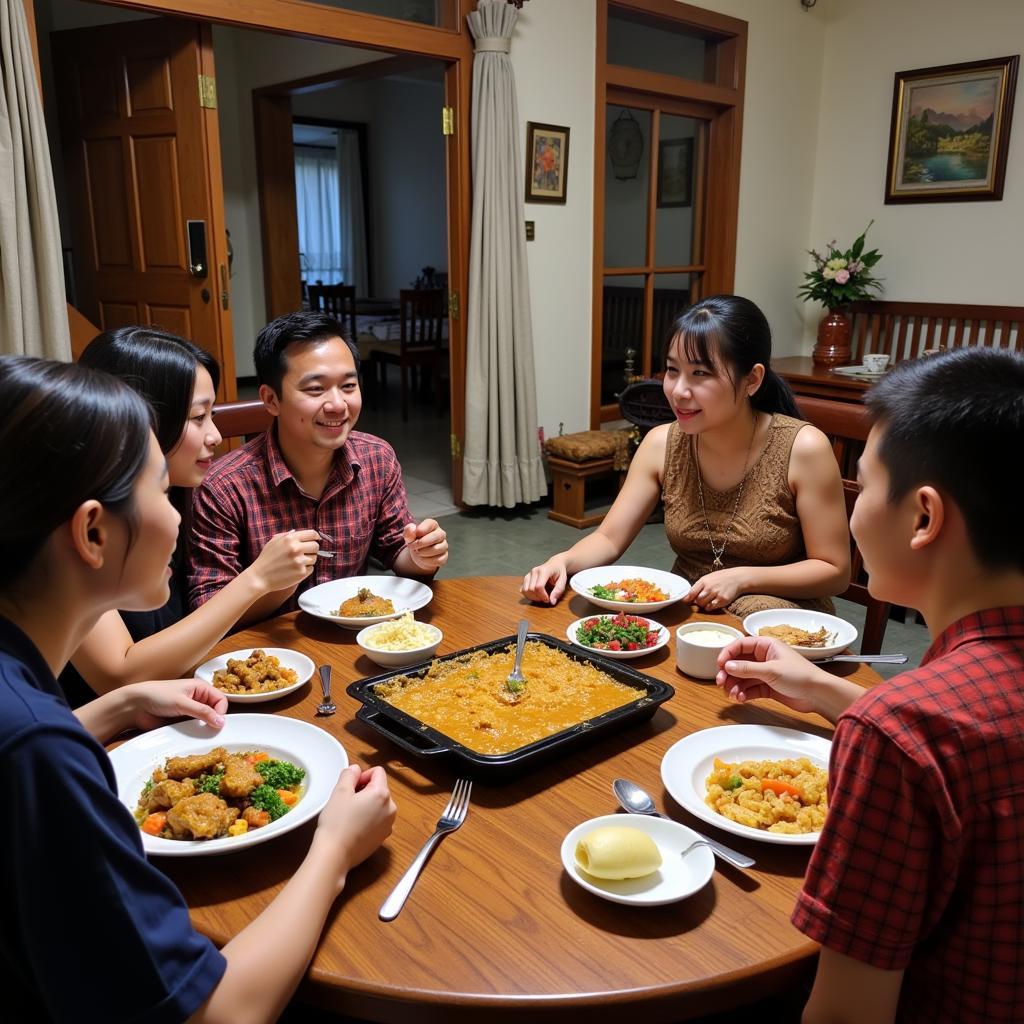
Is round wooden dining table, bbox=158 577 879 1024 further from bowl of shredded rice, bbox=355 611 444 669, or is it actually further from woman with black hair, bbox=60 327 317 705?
woman with black hair, bbox=60 327 317 705

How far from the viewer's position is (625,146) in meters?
5.53

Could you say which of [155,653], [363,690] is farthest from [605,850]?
[155,653]

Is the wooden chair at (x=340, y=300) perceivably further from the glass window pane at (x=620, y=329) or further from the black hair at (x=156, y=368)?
the black hair at (x=156, y=368)

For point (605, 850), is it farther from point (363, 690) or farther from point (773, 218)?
point (773, 218)

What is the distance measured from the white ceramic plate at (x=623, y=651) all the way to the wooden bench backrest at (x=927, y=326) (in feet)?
15.0

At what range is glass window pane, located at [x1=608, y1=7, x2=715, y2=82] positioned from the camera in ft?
18.9

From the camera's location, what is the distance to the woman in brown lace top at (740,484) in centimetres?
189

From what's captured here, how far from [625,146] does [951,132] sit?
2060 mm

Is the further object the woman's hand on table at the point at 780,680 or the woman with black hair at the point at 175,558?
the woman with black hair at the point at 175,558

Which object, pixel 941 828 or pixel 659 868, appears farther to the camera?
pixel 659 868

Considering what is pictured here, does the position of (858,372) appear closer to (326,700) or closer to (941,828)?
(326,700)

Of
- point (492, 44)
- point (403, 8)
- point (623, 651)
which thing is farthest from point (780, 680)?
point (403, 8)

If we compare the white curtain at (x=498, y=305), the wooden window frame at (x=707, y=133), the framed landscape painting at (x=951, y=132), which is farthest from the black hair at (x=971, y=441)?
the framed landscape painting at (x=951, y=132)

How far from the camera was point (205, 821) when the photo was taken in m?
0.98
